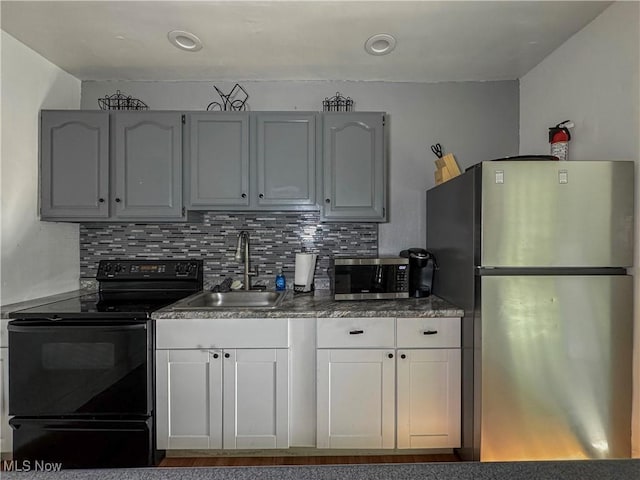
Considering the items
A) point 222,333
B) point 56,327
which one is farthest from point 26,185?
point 222,333

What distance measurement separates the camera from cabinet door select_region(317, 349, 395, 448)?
1983 mm

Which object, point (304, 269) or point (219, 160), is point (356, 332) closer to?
point (304, 269)

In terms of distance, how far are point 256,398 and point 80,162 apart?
1833mm

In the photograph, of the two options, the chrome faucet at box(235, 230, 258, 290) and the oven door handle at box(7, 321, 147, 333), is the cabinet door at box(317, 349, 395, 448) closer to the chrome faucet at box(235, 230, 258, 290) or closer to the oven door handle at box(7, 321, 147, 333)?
the chrome faucet at box(235, 230, 258, 290)

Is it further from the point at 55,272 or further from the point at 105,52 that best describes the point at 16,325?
the point at 105,52

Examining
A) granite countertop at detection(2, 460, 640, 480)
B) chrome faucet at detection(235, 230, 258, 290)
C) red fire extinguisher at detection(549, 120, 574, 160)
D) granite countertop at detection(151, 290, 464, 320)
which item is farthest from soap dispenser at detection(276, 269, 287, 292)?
granite countertop at detection(2, 460, 640, 480)

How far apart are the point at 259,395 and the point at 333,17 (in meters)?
2.02

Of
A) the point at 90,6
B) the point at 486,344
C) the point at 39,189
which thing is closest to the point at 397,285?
the point at 486,344

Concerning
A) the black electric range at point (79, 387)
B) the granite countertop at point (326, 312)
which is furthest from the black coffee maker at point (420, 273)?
the black electric range at point (79, 387)

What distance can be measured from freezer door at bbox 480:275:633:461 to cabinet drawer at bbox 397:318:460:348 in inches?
10.1

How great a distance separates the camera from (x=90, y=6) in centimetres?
180

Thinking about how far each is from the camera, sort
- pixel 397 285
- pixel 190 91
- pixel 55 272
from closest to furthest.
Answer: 1. pixel 397 285
2. pixel 55 272
3. pixel 190 91

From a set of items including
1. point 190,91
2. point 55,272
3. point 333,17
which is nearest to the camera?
point 333,17

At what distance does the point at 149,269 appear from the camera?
2549 mm
